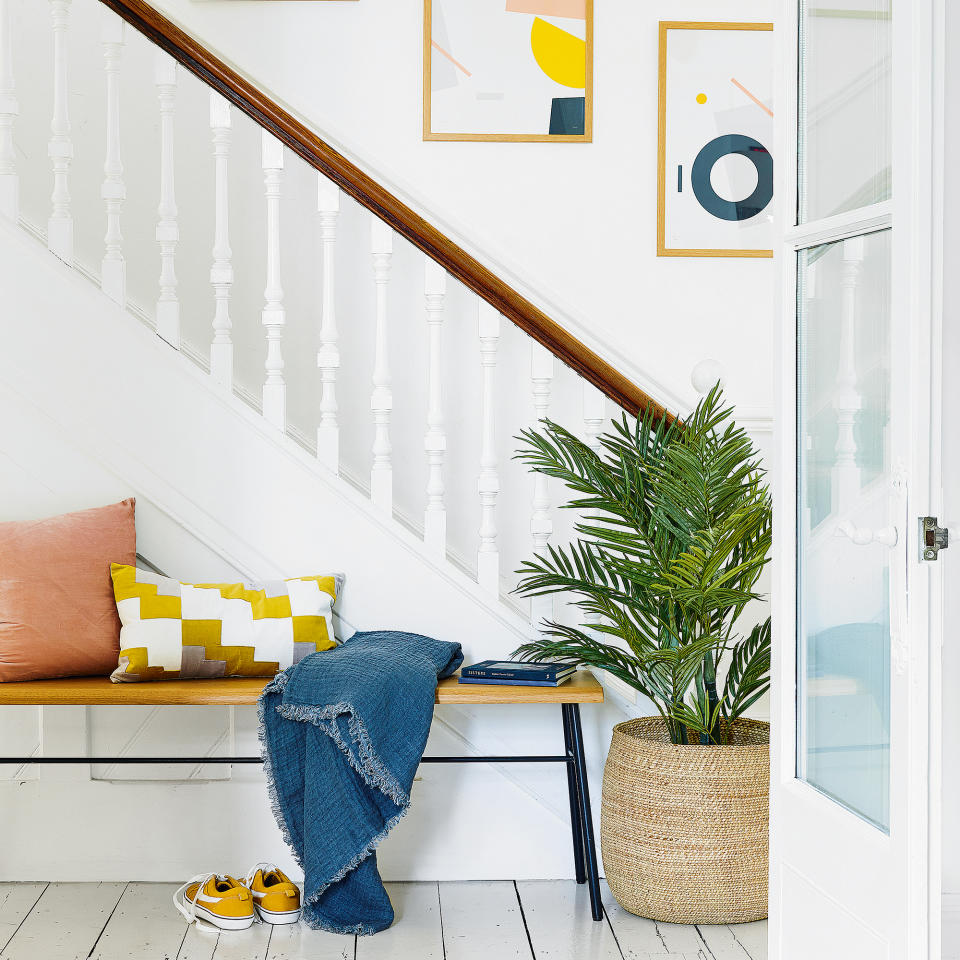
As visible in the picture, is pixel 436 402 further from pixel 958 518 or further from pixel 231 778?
pixel 958 518

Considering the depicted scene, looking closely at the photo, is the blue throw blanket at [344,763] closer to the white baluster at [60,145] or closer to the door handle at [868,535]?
the door handle at [868,535]

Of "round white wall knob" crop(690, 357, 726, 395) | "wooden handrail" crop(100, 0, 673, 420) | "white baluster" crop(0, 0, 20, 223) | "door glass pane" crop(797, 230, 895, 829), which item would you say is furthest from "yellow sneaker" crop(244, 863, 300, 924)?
"white baluster" crop(0, 0, 20, 223)

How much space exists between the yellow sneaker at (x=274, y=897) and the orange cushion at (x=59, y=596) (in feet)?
1.80

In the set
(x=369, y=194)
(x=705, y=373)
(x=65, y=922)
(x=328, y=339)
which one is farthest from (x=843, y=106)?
(x=65, y=922)

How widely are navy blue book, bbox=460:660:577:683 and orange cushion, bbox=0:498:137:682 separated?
0.76 meters

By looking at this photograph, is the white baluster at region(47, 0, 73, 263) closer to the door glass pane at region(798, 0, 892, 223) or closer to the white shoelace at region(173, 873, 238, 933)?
the white shoelace at region(173, 873, 238, 933)

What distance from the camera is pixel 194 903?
7.13 feet

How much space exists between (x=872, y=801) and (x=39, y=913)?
5.58 feet

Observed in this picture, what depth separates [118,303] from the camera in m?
2.40

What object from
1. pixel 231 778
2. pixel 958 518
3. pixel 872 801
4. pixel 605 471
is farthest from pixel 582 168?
pixel 872 801

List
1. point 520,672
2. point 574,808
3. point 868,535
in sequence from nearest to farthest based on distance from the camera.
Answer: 1. point 868,535
2. point 520,672
3. point 574,808

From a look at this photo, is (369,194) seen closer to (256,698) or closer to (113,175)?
(113,175)

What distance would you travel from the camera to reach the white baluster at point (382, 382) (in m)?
2.42

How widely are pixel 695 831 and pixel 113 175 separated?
1.87 meters
